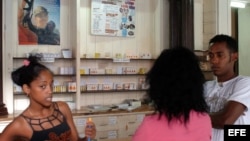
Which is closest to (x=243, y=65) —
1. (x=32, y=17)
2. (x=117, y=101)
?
(x=117, y=101)

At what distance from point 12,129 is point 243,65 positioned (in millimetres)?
4758

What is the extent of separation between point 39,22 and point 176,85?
292 centimetres

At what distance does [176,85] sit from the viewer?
53.4 inches

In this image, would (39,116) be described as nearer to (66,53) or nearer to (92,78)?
(66,53)

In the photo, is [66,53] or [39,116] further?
[66,53]

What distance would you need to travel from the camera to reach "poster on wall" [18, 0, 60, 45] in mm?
3805

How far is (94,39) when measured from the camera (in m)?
4.27

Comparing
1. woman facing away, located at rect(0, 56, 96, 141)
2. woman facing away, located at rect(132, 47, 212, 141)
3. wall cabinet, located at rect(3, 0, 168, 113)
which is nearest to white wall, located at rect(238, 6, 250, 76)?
wall cabinet, located at rect(3, 0, 168, 113)

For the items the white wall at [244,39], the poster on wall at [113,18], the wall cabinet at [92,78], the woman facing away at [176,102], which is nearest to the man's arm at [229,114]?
the woman facing away at [176,102]

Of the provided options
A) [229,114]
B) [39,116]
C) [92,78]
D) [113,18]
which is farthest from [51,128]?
[113,18]

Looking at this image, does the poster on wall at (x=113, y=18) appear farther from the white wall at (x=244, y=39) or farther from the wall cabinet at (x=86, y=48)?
the white wall at (x=244, y=39)

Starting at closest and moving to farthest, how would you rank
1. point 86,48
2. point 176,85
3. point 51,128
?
point 176,85 < point 51,128 < point 86,48

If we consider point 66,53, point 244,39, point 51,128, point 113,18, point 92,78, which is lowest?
point 51,128

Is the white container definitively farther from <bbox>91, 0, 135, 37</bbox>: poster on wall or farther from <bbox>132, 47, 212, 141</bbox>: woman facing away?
<bbox>132, 47, 212, 141</bbox>: woman facing away
